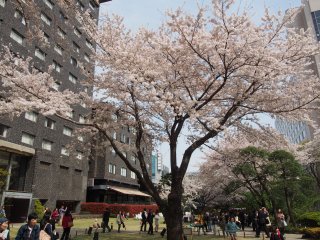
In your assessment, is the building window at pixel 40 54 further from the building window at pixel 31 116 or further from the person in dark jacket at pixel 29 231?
the person in dark jacket at pixel 29 231

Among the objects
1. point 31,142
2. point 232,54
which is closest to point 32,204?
point 31,142

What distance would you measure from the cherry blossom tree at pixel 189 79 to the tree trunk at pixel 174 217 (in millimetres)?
38

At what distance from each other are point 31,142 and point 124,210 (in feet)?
63.1

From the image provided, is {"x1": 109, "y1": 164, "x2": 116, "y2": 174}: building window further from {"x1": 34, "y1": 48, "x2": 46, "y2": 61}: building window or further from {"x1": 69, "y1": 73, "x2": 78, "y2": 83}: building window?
{"x1": 34, "y1": 48, "x2": 46, "y2": 61}: building window

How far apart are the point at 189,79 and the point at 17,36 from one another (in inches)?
916

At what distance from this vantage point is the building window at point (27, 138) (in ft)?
99.8

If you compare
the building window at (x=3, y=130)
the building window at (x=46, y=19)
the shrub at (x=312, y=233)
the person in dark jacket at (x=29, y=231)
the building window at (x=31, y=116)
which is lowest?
the shrub at (x=312, y=233)

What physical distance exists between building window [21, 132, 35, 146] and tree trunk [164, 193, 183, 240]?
21.9m

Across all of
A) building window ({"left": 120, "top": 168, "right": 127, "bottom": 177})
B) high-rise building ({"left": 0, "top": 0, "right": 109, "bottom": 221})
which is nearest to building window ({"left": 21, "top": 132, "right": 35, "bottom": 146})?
high-rise building ({"left": 0, "top": 0, "right": 109, "bottom": 221})

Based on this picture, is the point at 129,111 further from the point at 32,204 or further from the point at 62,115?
the point at 32,204

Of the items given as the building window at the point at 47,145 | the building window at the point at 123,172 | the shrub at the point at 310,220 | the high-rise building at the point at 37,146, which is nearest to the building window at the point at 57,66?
the high-rise building at the point at 37,146

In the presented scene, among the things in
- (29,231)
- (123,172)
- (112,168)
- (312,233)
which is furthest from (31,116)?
(29,231)

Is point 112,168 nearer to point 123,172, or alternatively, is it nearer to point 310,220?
point 123,172

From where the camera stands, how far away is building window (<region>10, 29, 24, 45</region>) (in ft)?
97.1
